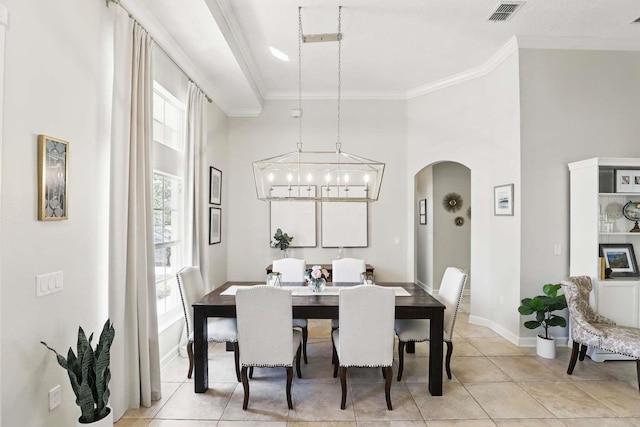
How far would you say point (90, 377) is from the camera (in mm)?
1980

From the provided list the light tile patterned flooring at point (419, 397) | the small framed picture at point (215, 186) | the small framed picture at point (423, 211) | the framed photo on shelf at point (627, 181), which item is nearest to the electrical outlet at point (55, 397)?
the light tile patterned flooring at point (419, 397)

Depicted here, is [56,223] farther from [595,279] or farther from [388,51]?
[595,279]

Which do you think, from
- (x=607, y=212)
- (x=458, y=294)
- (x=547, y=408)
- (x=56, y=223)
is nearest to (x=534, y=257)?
(x=607, y=212)

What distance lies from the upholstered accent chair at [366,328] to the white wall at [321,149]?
289cm

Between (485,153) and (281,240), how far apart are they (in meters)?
3.06

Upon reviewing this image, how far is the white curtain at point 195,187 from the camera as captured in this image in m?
3.91

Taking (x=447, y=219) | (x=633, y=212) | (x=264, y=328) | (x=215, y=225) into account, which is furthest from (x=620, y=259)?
(x=215, y=225)

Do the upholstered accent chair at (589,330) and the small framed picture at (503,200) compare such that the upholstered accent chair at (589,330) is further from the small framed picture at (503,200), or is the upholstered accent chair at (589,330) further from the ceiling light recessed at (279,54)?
the ceiling light recessed at (279,54)

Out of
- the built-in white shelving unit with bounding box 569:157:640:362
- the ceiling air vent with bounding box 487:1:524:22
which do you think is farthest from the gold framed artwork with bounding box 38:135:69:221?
the built-in white shelving unit with bounding box 569:157:640:362

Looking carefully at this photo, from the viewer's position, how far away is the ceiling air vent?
10.7 feet

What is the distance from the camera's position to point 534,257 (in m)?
3.98

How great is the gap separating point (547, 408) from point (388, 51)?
3.81 metres

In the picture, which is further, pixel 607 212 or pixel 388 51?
pixel 388 51

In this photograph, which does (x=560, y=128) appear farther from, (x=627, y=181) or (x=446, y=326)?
(x=446, y=326)
